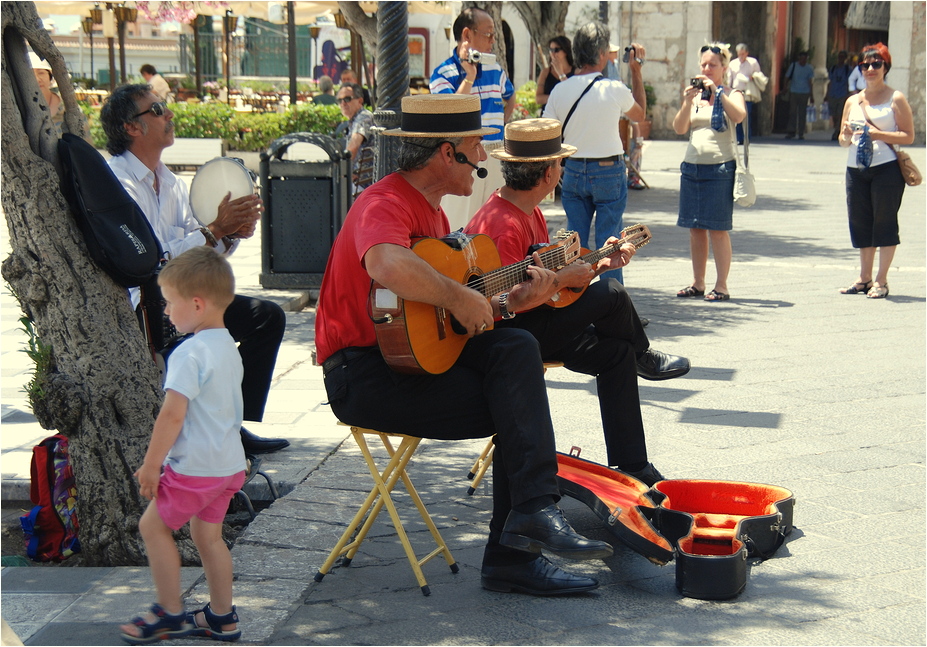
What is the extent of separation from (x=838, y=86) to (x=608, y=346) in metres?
24.5

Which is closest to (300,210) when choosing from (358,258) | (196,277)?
(358,258)

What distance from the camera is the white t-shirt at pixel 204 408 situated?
294 centimetres

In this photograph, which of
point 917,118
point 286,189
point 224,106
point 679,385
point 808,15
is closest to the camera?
point 679,385

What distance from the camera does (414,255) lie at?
3229 millimetres

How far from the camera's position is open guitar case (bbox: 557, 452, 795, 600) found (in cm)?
328

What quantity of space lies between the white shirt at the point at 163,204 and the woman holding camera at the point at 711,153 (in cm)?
422

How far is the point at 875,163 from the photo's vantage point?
26.3 feet

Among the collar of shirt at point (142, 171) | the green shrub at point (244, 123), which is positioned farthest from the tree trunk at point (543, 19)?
the collar of shirt at point (142, 171)

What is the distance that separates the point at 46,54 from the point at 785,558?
301cm

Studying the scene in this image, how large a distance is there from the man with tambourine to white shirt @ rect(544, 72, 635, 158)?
2.92m

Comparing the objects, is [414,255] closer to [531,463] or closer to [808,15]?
[531,463]

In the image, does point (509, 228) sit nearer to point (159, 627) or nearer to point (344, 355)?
point (344, 355)

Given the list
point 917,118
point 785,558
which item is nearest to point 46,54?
point 785,558

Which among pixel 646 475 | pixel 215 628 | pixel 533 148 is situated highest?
pixel 533 148
